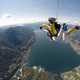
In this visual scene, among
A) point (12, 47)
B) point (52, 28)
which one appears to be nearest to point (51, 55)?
point (12, 47)

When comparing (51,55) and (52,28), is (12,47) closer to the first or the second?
(51,55)

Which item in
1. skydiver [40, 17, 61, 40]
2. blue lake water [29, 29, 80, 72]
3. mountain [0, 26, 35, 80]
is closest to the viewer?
skydiver [40, 17, 61, 40]

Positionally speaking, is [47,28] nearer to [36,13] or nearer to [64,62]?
[36,13]

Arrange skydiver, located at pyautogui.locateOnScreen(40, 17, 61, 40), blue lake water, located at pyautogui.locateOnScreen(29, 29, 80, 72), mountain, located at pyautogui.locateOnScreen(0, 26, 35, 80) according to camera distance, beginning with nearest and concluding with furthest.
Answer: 1. skydiver, located at pyautogui.locateOnScreen(40, 17, 61, 40)
2. blue lake water, located at pyautogui.locateOnScreen(29, 29, 80, 72)
3. mountain, located at pyautogui.locateOnScreen(0, 26, 35, 80)

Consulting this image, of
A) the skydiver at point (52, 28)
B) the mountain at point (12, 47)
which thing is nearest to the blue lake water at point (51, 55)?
the mountain at point (12, 47)

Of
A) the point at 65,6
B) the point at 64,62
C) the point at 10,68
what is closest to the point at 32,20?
the point at 65,6

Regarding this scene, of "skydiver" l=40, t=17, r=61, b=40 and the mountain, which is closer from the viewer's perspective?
"skydiver" l=40, t=17, r=61, b=40

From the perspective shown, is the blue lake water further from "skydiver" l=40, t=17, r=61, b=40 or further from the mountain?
"skydiver" l=40, t=17, r=61, b=40

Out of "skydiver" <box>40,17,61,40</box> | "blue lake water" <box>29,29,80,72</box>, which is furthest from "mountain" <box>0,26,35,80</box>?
"skydiver" <box>40,17,61,40</box>

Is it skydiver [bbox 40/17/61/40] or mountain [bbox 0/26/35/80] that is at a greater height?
skydiver [bbox 40/17/61/40]
